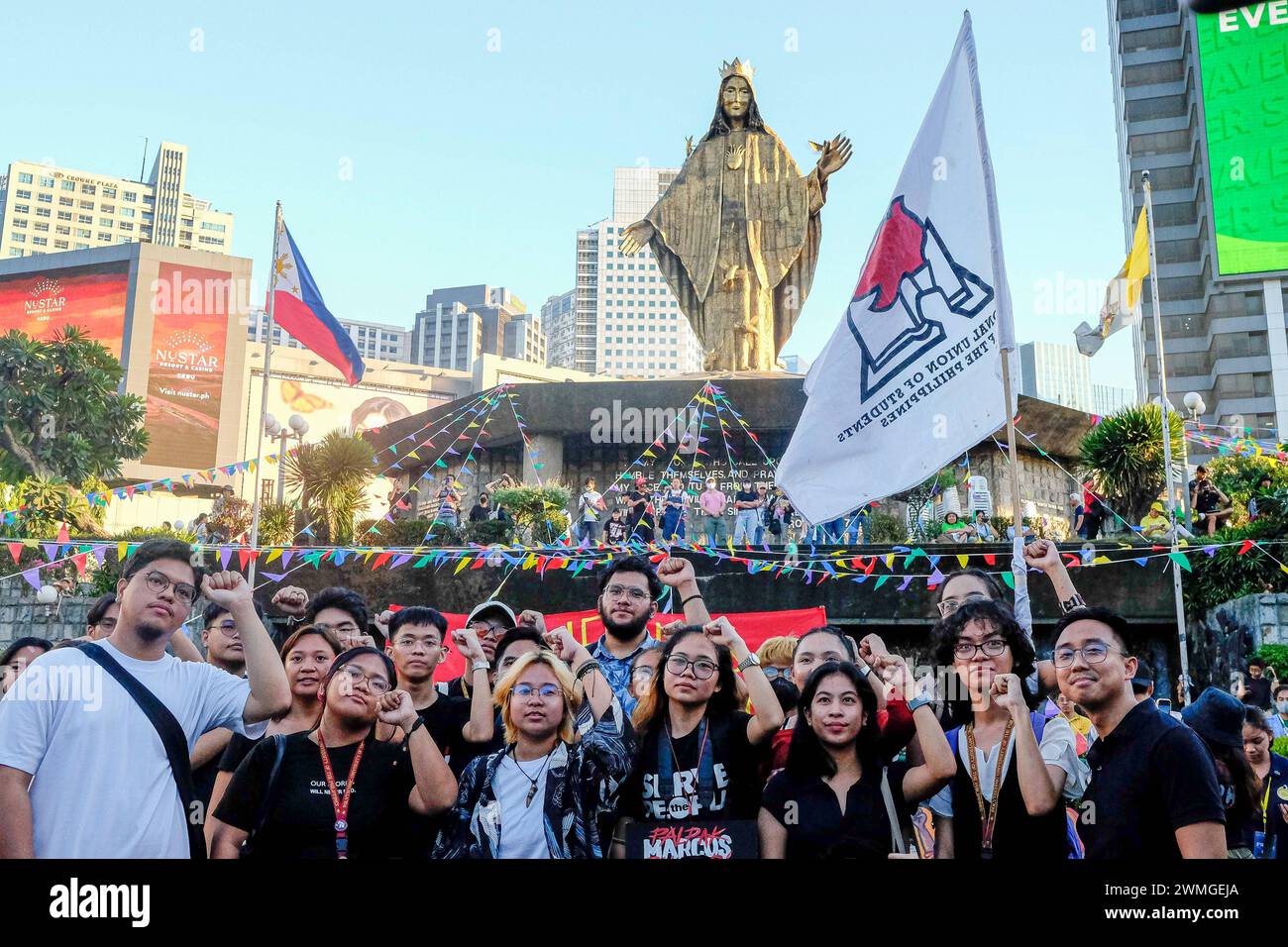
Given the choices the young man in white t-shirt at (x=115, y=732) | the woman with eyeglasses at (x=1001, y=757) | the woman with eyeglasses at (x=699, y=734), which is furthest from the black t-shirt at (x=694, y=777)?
the young man in white t-shirt at (x=115, y=732)

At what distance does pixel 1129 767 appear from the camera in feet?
14.0

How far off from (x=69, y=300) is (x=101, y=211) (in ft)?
244

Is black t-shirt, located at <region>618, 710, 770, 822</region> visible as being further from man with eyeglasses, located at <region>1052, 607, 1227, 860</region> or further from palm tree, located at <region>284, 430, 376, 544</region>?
palm tree, located at <region>284, 430, 376, 544</region>

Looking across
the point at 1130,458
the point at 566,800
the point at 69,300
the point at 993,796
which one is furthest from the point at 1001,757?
the point at 69,300

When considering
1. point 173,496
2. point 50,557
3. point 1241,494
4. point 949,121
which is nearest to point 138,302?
point 173,496

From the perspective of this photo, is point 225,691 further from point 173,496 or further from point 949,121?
point 173,496

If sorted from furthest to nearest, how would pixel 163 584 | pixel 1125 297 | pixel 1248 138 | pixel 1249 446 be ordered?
pixel 1248 138 → pixel 1249 446 → pixel 1125 297 → pixel 163 584

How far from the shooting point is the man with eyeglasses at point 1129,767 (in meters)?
4.10

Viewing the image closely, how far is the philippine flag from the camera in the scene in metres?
12.5

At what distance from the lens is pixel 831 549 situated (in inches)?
630

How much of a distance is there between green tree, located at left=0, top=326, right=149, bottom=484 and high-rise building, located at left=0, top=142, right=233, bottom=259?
92.0 metres

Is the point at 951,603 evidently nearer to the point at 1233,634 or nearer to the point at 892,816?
the point at 892,816
